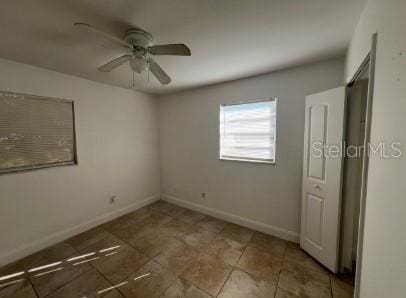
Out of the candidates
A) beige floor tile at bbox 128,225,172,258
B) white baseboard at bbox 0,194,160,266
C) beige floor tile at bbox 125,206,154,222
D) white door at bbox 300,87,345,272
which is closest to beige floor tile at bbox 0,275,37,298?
white baseboard at bbox 0,194,160,266

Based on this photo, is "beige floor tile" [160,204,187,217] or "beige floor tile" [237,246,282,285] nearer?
"beige floor tile" [237,246,282,285]

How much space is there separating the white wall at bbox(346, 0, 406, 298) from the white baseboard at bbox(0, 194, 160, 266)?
334 cm

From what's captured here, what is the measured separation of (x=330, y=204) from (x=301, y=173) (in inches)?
21.6

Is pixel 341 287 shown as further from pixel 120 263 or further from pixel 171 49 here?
pixel 171 49

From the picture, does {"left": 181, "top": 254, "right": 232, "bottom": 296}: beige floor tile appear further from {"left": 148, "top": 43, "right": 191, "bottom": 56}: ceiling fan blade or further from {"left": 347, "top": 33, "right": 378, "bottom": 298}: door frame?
{"left": 148, "top": 43, "right": 191, "bottom": 56}: ceiling fan blade

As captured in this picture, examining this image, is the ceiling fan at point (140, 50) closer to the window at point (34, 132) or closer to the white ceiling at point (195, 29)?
the white ceiling at point (195, 29)

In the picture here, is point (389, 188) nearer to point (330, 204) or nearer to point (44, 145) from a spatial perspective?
point (330, 204)

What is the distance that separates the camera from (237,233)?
103 inches

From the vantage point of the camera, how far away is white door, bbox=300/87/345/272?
176cm

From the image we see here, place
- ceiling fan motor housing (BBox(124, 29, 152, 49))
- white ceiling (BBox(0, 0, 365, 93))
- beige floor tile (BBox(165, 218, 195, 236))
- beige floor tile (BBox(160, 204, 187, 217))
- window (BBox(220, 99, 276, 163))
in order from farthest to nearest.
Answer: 1. beige floor tile (BBox(160, 204, 187, 217))
2. beige floor tile (BBox(165, 218, 195, 236))
3. window (BBox(220, 99, 276, 163))
4. ceiling fan motor housing (BBox(124, 29, 152, 49))
5. white ceiling (BBox(0, 0, 365, 93))

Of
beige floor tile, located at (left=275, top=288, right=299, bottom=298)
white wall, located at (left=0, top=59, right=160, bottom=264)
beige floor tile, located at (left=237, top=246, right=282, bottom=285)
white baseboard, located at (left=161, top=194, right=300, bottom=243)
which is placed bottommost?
beige floor tile, located at (left=275, top=288, right=299, bottom=298)

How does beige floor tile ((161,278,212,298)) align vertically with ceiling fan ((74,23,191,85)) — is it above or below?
below

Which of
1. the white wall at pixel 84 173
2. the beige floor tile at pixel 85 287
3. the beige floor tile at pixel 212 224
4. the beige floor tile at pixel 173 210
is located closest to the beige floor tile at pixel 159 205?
the beige floor tile at pixel 173 210

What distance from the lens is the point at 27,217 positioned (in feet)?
7.10
